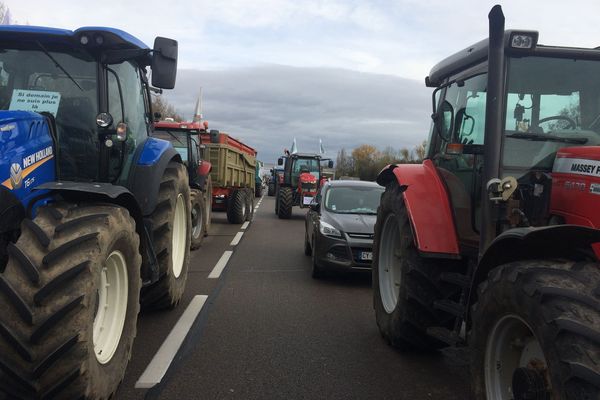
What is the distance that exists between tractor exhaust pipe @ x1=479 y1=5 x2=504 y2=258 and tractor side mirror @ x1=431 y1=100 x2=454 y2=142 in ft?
3.32

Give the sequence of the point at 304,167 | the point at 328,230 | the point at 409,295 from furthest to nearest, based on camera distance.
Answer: the point at 304,167 → the point at 328,230 → the point at 409,295

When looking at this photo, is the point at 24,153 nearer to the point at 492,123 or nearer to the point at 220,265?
the point at 492,123

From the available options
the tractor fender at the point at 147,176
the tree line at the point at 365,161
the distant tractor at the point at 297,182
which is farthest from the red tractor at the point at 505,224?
the tree line at the point at 365,161

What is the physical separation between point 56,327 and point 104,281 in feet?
2.28

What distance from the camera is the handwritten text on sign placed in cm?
400

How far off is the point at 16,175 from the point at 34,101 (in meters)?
0.94

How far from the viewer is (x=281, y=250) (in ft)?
35.8

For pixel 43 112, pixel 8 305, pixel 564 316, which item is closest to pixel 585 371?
pixel 564 316

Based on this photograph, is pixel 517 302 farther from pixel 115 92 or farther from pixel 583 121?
pixel 115 92

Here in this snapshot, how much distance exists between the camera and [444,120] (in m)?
4.54

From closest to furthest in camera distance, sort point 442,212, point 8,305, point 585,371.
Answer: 1. point 585,371
2. point 8,305
3. point 442,212

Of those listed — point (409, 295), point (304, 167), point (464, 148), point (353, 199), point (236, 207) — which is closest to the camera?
point (464, 148)

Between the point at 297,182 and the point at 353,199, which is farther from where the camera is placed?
the point at 297,182

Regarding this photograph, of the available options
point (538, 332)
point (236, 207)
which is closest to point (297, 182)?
point (236, 207)
